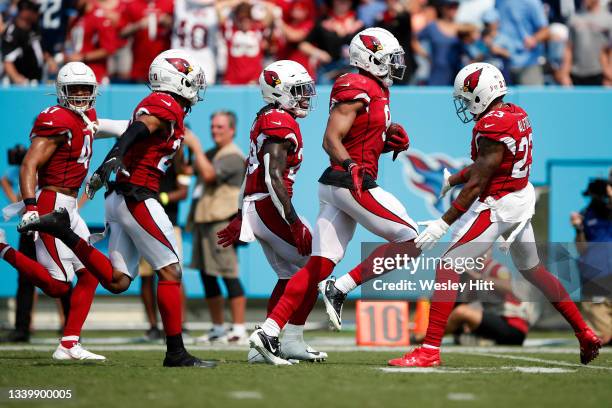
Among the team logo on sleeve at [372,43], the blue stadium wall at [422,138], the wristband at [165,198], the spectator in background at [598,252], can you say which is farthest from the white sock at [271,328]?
the blue stadium wall at [422,138]

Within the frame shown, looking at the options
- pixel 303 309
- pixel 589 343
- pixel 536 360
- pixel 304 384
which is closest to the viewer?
pixel 304 384

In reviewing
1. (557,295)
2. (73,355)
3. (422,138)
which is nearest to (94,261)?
(73,355)

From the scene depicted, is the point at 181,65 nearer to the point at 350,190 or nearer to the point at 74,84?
the point at 74,84

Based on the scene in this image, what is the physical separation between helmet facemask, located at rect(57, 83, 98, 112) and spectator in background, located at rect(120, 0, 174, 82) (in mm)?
4387

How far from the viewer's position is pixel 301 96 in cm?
711

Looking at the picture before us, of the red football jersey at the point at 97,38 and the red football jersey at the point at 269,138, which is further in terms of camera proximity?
the red football jersey at the point at 97,38

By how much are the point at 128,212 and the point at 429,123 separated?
5204 mm

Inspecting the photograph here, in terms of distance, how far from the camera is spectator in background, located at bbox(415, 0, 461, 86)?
38.9 ft

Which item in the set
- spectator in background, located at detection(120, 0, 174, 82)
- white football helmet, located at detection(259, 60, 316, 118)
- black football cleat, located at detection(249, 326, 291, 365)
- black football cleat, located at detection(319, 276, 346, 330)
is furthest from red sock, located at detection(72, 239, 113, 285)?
spectator in background, located at detection(120, 0, 174, 82)

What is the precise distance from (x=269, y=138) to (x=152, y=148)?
0.73 m

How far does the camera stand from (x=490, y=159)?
258 inches

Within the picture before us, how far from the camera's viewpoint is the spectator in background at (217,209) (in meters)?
9.81

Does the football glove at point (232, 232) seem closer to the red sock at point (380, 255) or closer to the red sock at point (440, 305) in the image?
the red sock at point (380, 255)

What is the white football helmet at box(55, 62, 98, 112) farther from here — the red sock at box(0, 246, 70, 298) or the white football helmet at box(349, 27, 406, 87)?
the white football helmet at box(349, 27, 406, 87)
